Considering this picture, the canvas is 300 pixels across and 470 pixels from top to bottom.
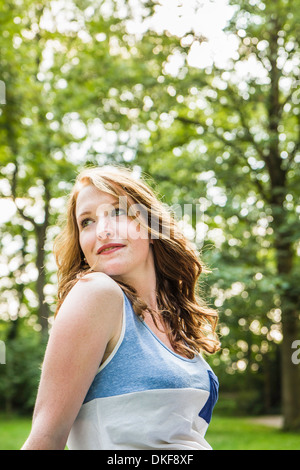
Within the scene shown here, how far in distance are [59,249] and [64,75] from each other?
39.2ft

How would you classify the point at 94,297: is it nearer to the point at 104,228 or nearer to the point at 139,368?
the point at 139,368

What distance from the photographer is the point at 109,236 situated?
56.8 inches

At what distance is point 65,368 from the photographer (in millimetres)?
1083

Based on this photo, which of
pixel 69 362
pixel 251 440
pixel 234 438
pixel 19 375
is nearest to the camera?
pixel 69 362

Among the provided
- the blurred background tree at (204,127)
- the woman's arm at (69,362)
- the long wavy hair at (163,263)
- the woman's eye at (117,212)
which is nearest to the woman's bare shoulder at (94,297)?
the woman's arm at (69,362)

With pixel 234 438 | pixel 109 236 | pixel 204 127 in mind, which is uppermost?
pixel 204 127

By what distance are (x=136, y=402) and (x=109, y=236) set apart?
0.46 metres

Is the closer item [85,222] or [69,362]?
[69,362]

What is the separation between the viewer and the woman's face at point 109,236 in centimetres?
144

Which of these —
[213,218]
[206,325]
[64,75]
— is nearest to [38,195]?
[64,75]

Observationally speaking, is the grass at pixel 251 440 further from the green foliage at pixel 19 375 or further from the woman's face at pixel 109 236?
the woman's face at pixel 109 236

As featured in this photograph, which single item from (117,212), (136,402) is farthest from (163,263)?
(136,402)

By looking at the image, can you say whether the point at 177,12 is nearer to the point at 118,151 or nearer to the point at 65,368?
the point at 118,151

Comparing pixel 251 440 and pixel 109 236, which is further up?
pixel 109 236
